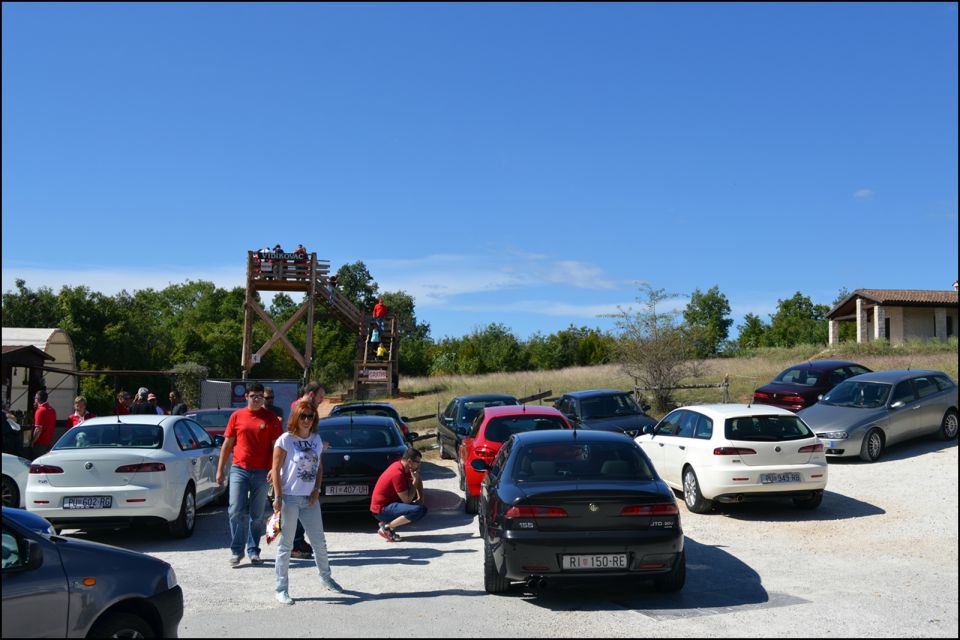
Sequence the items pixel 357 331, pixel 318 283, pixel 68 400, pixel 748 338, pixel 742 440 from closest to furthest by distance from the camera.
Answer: pixel 742 440, pixel 68 400, pixel 318 283, pixel 357 331, pixel 748 338

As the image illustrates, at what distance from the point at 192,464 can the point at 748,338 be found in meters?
81.3

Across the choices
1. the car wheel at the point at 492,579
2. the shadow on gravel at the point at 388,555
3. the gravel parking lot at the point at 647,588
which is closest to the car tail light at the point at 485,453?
the gravel parking lot at the point at 647,588

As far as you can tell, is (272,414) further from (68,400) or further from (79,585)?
(68,400)

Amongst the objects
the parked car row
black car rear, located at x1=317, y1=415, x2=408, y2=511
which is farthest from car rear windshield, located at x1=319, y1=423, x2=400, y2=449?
the parked car row

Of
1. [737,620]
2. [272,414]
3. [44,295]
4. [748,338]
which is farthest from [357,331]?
[748,338]

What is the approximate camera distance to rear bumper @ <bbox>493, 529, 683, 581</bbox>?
7.12 metres

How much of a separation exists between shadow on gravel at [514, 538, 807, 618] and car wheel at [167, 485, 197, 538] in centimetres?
498

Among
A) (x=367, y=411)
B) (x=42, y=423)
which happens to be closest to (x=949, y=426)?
(x=367, y=411)

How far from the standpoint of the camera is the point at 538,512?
7.29m

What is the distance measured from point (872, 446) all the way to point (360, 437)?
1014 centimetres

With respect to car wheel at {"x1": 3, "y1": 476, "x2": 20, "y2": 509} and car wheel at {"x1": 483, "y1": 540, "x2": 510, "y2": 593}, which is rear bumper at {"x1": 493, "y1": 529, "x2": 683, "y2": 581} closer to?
car wheel at {"x1": 483, "y1": 540, "x2": 510, "y2": 593}

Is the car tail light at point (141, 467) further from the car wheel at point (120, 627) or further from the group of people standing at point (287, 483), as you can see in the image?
the car wheel at point (120, 627)

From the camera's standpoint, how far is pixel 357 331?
41031 mm

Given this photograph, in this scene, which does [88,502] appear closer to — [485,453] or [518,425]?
[485,453]
